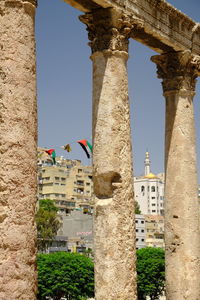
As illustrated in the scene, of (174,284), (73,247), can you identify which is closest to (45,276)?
(174,284)

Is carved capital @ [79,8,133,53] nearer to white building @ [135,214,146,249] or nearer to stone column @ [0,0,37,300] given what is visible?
stone column @ [0,0,37,300]

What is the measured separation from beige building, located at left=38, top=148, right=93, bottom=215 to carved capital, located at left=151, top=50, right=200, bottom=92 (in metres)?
99.3

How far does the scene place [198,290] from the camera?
18.2 m

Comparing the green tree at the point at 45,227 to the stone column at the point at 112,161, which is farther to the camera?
the green tree at the point at 45,227

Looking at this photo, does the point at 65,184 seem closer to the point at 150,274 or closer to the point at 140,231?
the point at 140,231

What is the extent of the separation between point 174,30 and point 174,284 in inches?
315

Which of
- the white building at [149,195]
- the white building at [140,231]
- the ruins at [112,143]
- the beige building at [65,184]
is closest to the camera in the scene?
the ruins at [112,143]

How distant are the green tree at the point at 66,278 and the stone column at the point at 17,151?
37.7 m

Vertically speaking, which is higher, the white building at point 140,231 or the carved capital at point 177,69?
the carved capital at point 177,69

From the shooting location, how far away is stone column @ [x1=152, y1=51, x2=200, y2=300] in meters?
18.2

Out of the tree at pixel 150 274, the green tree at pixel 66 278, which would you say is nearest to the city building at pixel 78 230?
the tree at pixel 150 274

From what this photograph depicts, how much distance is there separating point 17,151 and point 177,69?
10.4 metres

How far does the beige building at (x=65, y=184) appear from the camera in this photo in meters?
123

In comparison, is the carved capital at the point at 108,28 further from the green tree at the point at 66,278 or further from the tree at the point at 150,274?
the tree at the point at 150,274
